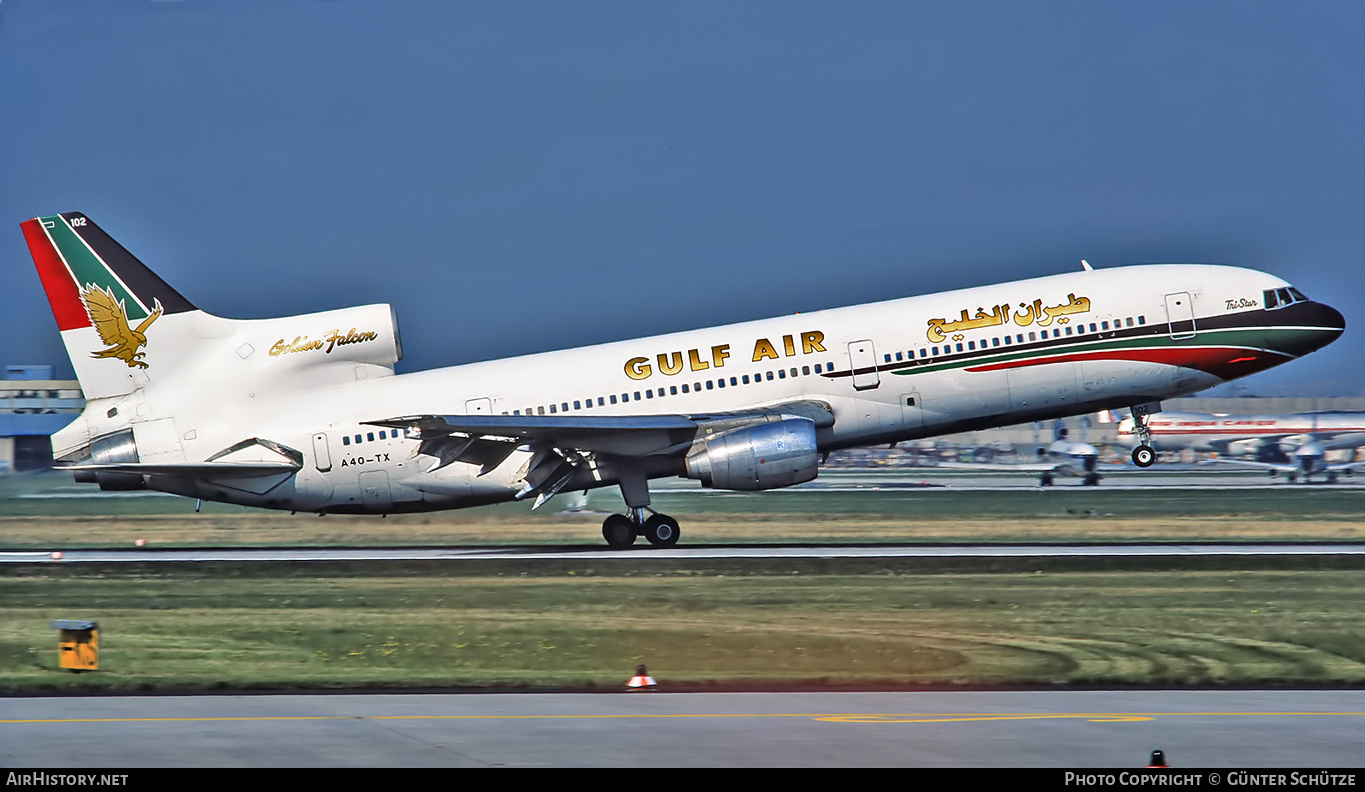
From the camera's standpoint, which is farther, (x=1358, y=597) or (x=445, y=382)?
(x=445, y=382)

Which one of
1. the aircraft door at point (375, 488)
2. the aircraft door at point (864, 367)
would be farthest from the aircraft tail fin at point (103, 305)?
the aircraft door at point (864, 367)

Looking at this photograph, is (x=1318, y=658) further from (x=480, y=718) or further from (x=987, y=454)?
(x=987, y=454)

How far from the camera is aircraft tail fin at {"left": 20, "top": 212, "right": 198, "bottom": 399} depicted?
1282 inches

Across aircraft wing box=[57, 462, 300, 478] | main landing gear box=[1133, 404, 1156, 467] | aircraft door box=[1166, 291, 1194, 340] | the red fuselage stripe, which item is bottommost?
main landing gear box=[1133, 404, 1156, 467]

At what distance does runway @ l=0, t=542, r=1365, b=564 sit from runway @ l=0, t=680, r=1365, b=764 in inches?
586

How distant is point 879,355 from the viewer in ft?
107

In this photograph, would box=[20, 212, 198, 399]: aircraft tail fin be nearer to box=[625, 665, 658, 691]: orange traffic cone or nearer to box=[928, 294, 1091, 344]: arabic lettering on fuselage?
box=[928, 294, 1091, 344]: arabic lettering on fuselage

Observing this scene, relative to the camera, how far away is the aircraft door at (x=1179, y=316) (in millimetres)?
32875

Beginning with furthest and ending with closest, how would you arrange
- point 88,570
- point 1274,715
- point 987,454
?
point 987,454, point 88,570, point 1274,715

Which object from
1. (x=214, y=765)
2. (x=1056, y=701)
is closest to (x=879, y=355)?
(x=1056, y=701)

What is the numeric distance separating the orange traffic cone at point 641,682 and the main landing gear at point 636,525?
16.3m

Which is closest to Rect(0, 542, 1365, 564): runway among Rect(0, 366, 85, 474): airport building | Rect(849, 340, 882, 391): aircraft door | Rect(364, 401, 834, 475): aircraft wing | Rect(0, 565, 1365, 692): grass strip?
Rect(364, 401, 834, 475): aircraft wing

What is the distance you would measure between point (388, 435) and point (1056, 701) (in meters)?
20.8

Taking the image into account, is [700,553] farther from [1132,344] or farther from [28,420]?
[28,420]
